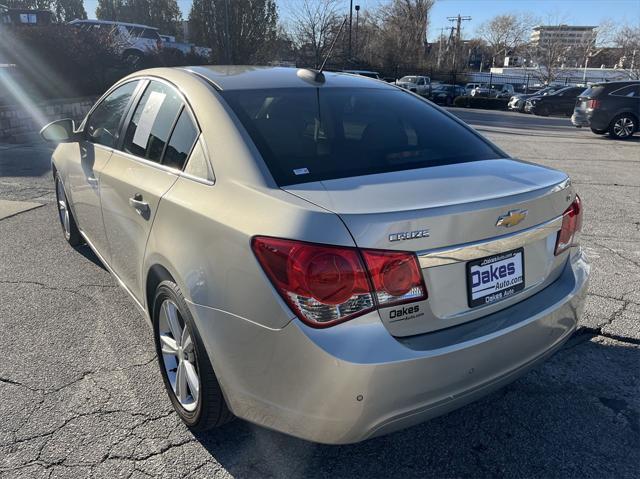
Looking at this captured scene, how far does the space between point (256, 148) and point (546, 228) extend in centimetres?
129

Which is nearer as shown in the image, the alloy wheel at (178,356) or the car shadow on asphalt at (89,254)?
the alloy wheel at (178,356)

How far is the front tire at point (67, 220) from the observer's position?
4.67 metres

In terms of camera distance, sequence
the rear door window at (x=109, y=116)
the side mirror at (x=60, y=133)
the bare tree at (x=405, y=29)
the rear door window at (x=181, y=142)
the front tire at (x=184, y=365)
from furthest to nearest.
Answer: the bare tree at (x=405, y=29) → the side mirror at (x=60, y=133) → the rear door window at (x=109, y=116) → the rear door window at (x=181, y=142) → the front tire at (x=184, y=365)

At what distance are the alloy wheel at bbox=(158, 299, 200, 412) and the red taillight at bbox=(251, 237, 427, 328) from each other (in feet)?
2.35

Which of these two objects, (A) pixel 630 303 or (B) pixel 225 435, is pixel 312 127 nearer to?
→ (B) pixel 225 435

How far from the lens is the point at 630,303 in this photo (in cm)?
381

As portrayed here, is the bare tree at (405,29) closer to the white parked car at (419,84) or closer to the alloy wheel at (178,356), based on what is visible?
the white parked car at (419,84)

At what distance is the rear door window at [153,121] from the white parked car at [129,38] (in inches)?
653

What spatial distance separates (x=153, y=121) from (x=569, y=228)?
225 centimetres

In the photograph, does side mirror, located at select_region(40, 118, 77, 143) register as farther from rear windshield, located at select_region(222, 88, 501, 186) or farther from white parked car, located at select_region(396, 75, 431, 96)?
A: white parked car, located at select_region(396, 75, 431, 96)

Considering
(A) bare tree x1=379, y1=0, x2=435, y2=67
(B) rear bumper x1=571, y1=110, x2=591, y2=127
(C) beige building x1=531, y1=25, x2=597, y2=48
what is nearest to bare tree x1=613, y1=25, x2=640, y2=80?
(C) beige building x1=531, y1=25, x2=597, y2=48

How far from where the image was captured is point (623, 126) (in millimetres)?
14945

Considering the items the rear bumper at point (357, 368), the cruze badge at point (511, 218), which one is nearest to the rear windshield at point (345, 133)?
the cruze badge at point (511, 218)

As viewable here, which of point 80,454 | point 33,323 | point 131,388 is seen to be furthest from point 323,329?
point 33,323
